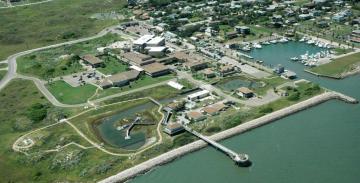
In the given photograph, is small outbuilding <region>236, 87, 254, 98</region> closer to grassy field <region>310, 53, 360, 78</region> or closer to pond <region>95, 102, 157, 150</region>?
pond <region>95, 102, 157, 150</region>

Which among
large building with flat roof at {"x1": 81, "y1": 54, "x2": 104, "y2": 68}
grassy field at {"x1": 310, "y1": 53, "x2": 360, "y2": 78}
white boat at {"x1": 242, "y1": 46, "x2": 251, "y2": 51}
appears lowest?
white boat at {"x1": 242, "y1": 46, "x2": 251, "y2": 51}

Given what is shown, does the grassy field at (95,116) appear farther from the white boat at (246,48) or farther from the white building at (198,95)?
the white boat at (246,48)

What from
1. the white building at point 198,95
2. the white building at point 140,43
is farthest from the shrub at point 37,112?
the white building at point 140,43

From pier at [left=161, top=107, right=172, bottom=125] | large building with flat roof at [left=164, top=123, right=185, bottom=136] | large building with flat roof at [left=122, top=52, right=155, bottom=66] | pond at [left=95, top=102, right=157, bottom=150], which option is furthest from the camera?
large building with flat roof at [left=122, top=52, right=155, bottom=66]

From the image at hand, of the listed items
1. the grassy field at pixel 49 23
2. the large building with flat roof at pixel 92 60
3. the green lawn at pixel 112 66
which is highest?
the large building with flat roof at pixel 92 60

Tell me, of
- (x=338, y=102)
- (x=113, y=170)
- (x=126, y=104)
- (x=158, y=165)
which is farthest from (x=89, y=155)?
(x=338, y=102)

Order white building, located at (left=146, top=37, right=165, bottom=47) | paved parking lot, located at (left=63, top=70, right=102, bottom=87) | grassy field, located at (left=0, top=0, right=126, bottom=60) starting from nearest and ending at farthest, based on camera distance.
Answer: paved parking lot, located at (left=63, top=70, right=102, bottom=87)
white building, located at (left=146, top=37, right=165, bottom=47)
grassy field, located at (left=0, top=0, right=126, bottom=60)

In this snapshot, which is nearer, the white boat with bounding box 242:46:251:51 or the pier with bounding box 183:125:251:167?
the pier with bounding box 183:125:251:167

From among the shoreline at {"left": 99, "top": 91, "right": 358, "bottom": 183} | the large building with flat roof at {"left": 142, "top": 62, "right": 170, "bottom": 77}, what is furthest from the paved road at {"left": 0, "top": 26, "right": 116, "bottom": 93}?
the shoreline at {"left": 99, "top": 91, "right": 358, "bottom": 183}
